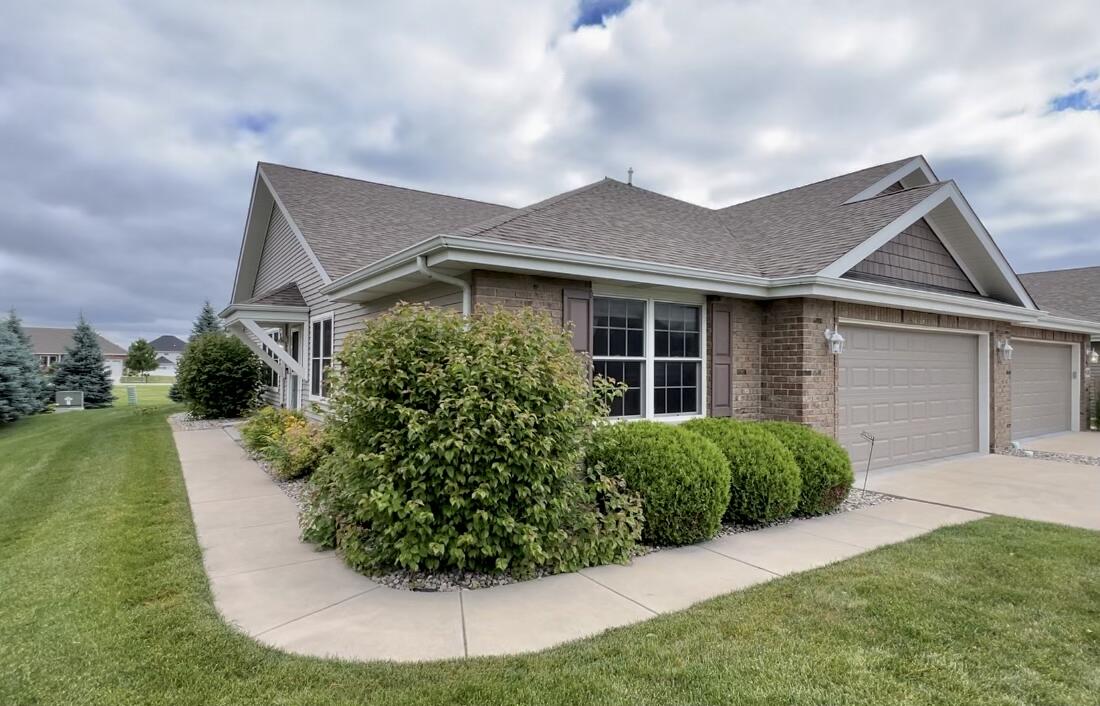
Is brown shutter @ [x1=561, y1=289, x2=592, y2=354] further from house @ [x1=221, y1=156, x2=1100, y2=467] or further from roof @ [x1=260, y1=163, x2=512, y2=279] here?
roof @ [x1=260, y1=163, x2=512, y2=279]

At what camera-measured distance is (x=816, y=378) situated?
7801 mm

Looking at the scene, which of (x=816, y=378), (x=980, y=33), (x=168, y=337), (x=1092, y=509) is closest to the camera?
(x=1092, y=509)

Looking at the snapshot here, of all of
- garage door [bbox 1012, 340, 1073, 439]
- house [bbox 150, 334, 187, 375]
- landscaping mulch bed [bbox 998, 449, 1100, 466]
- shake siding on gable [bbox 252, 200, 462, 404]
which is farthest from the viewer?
house [bbox 150, 334, 187, 375]

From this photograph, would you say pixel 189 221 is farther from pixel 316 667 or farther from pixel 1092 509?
pixel 1092 509

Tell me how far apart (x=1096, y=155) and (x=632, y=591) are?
761 inches

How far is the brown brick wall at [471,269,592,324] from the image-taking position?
5984mm

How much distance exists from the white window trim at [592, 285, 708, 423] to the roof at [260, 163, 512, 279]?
18.0 ft

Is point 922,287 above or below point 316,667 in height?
above

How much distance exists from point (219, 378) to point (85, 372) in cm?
1648

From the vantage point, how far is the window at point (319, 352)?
11117 mm

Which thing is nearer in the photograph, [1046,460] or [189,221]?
[1046,460]

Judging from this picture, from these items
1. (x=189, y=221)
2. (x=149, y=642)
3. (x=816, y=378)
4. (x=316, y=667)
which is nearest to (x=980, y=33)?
(x=816, y=378)

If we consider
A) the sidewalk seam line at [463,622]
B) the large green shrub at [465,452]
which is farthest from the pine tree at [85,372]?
the sidewalk seam line at [463,622]

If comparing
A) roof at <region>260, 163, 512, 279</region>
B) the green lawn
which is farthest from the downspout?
roof at <region>260, 163, 512, 279</region>
